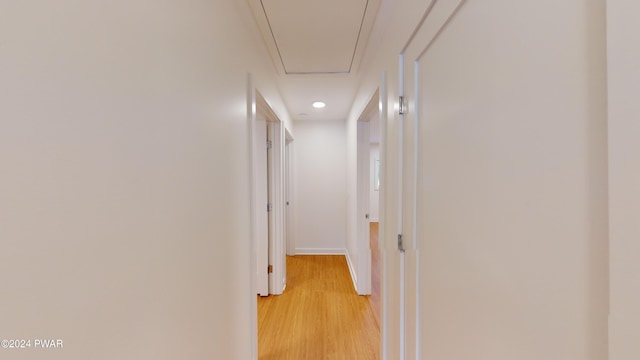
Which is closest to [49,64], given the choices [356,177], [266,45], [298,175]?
[266,45]

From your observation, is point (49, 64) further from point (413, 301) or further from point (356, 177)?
point (356, 177)

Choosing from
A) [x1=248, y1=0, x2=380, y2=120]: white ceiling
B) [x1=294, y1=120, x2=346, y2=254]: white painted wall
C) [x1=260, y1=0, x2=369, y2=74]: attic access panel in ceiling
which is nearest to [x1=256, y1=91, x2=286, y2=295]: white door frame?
[x1=248, y1=0, x2=380, y2=120]: white ceiling

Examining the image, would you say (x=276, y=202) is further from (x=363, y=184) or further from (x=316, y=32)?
(x=316, y=32)

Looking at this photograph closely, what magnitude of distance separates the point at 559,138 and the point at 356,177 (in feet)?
8.24

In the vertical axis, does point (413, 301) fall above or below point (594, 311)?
below

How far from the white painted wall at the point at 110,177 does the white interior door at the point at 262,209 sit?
1.63m

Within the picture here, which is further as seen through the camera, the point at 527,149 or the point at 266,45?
the point at 266,45

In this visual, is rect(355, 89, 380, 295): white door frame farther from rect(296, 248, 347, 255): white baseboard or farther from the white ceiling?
rect(296, 248, 347, 255): white baseboard

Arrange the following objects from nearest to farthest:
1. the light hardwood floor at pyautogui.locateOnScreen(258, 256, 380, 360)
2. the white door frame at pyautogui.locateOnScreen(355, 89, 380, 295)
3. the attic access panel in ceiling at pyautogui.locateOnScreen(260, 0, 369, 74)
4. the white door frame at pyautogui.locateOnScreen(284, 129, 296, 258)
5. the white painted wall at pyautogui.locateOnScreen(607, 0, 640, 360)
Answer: the white painted wall at pyautogui.locateOnScreen(607, 0, 640, 360) → the attic access panel in ceiling at pyautogui.locateOnScreen(260, 0, 369, 74) → the light hardwood floor at pyautogui.locateOnScreen(258, 256, 380, 360) → the white door frame at pyautogui.locateOnScreen(355, 89, 380, 295) → the white door frame at pyautogui.locateOnScreen(284, 129, 296, 258)

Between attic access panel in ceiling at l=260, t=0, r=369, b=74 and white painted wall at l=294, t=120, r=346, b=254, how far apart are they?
1.93m

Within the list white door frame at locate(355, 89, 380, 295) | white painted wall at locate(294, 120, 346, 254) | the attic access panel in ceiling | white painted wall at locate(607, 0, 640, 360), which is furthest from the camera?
white painted wall at locate(294, 120, 346, 254)

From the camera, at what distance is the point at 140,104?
65cm

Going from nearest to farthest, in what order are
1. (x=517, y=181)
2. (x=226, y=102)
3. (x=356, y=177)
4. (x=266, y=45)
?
(x=517, y=181)
(x=226, y=102)
(x=266, y=45)
(x=356, y=177)

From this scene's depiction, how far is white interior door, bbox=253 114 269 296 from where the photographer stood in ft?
8.95
